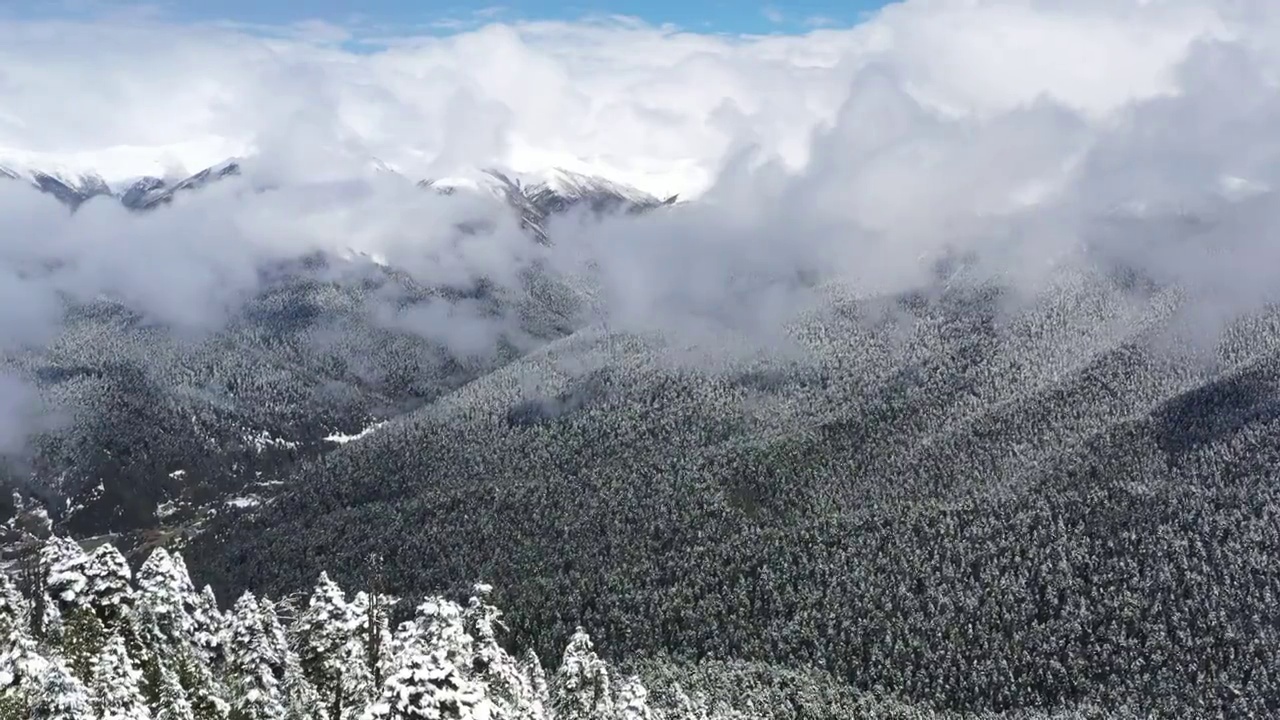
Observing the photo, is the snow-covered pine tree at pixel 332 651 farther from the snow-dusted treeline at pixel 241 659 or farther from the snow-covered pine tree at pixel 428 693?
the snow-covered pine tree at pixel 428 693

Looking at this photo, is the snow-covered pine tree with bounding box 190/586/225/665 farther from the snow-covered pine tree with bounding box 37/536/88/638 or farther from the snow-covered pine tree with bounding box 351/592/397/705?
the snow-covered pine tree with bounding box 351/592/397/705

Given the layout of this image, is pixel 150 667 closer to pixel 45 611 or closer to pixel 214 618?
pixel 45 611

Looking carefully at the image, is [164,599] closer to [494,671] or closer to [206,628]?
[206,628]

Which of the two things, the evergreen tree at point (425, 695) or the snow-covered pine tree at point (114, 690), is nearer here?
the evergreen tree at point (425, 695)

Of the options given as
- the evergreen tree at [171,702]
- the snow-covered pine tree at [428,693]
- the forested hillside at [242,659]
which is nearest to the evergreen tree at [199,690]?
the forested hillside at [242,659]

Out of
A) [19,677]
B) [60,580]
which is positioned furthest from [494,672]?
[60,580]

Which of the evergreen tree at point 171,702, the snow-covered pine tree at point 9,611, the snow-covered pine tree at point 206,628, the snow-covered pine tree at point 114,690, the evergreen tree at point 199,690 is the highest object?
the snow-covered pine tree at point 114,690

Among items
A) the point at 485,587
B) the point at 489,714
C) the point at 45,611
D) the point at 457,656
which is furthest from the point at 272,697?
the point at 489,714
